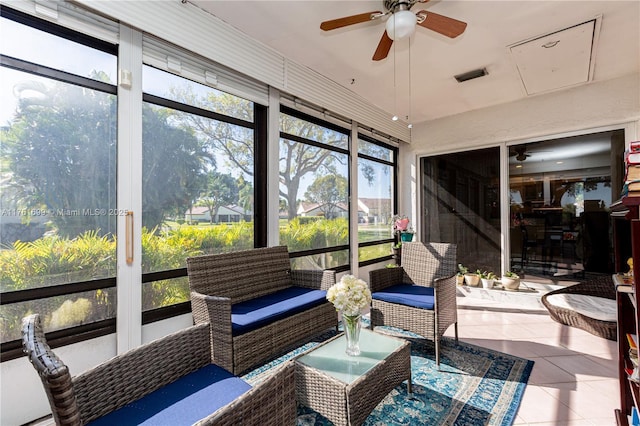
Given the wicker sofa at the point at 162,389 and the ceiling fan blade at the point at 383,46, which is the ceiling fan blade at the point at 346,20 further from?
the wicker sofa at the point at 162,389

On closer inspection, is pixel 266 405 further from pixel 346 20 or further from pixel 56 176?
pixel 346 20

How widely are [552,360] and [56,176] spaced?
416cm

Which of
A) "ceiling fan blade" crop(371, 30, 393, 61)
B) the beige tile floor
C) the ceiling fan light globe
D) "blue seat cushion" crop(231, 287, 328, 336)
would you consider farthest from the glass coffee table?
"ceiling fan blade" crop(371, 30, 393, 61)

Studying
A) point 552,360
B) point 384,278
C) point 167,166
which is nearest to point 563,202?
point 552,360

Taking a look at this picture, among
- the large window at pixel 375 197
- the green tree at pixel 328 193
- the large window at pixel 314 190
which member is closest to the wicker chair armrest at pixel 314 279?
the large window at pixel 314 190

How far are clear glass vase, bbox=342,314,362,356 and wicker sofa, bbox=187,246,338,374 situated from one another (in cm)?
73

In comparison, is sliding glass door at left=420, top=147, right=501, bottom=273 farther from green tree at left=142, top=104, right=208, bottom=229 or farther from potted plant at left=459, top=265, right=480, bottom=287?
green tree at left=142, top=104, right=208, bottom=229

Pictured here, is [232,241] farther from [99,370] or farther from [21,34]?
[21,34]

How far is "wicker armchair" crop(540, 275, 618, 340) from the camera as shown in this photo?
2850 mm

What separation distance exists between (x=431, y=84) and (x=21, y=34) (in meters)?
4.01

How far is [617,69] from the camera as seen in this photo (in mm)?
3475

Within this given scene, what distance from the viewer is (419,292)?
285cm

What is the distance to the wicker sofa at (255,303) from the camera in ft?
6.95

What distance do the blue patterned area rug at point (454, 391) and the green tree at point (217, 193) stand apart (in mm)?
1548
